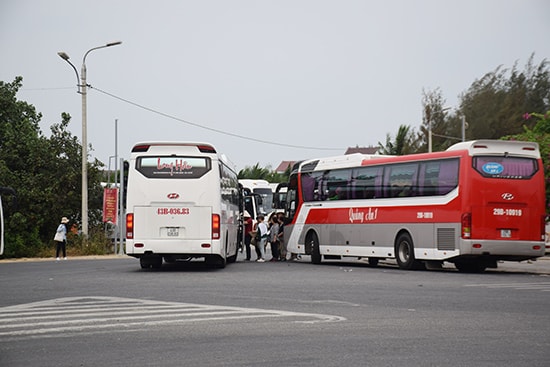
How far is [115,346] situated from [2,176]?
36000mm

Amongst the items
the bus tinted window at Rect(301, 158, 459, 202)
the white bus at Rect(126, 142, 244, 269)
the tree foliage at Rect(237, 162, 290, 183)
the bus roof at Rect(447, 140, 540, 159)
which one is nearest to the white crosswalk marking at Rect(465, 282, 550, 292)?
the bus tinted window at Rect(301, 158, 459, 202)

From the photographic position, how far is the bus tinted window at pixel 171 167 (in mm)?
25391

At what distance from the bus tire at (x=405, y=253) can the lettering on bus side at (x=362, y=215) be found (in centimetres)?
145

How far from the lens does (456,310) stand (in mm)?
14641

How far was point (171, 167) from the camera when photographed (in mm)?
25438

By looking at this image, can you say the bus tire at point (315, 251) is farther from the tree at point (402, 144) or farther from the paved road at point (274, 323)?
the tree at point (402, 144)

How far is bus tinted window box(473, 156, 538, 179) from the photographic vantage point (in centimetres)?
2517

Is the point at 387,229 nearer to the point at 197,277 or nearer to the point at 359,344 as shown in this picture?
the point at 197,277

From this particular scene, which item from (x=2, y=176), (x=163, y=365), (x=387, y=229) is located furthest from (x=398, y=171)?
(x=2, y=176)

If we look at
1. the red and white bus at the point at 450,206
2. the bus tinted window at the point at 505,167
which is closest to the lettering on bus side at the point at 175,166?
the red and white bus at the point at 450,206

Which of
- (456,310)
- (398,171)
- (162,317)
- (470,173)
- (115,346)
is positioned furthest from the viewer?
(398,171)

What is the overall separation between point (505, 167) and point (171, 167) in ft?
29.8

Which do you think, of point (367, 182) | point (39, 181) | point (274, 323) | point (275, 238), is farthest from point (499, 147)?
point (39, 181)

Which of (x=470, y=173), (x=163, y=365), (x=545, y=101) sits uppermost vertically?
(x=545, y=101)
